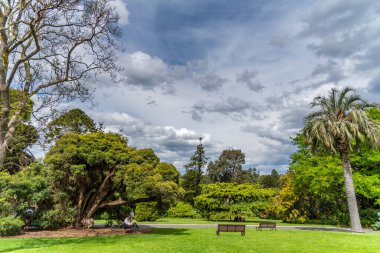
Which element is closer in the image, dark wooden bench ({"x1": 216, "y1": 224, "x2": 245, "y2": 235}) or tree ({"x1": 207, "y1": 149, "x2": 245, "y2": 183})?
dark wooden bench ({"x1": 216, "y1": 224, "x2": 245, "y2": 235})

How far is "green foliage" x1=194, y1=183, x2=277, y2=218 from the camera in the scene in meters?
36.9

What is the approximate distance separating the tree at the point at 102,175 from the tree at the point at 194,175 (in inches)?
1234

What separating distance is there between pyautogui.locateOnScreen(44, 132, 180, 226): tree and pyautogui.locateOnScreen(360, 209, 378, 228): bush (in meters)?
18.8

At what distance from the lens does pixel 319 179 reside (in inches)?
1131

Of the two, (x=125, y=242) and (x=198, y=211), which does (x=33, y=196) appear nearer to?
(x=125, y=242)

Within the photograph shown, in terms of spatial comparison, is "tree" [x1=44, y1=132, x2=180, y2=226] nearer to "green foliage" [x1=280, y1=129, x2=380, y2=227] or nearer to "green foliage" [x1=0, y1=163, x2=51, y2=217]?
"green foliage" [x1=0, y1=163, x2=51, y2=217]

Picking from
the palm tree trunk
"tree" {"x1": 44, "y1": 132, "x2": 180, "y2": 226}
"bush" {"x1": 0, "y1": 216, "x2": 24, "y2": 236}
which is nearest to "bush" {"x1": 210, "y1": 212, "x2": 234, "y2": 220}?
the palm tree trunk

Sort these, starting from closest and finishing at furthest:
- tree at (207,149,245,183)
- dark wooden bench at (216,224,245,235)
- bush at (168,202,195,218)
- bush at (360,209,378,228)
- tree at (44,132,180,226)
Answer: dark wooden bench at (216,224,245,235)
tree at (44,132,180,226)
bush at (360,209,378,228)
bush at (168,202,195,218)
tree at (207,149,245,183)

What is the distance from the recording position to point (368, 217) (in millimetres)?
28891

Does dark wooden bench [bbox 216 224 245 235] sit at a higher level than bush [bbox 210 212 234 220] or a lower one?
lower

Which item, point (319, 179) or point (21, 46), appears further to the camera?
point (319, 179)

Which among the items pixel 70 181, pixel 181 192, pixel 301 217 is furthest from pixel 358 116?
pixel 70 181

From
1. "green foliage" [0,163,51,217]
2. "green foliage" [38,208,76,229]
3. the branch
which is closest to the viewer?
"green foliage" [0,163,51,217]

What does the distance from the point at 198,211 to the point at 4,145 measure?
32.1 meters
